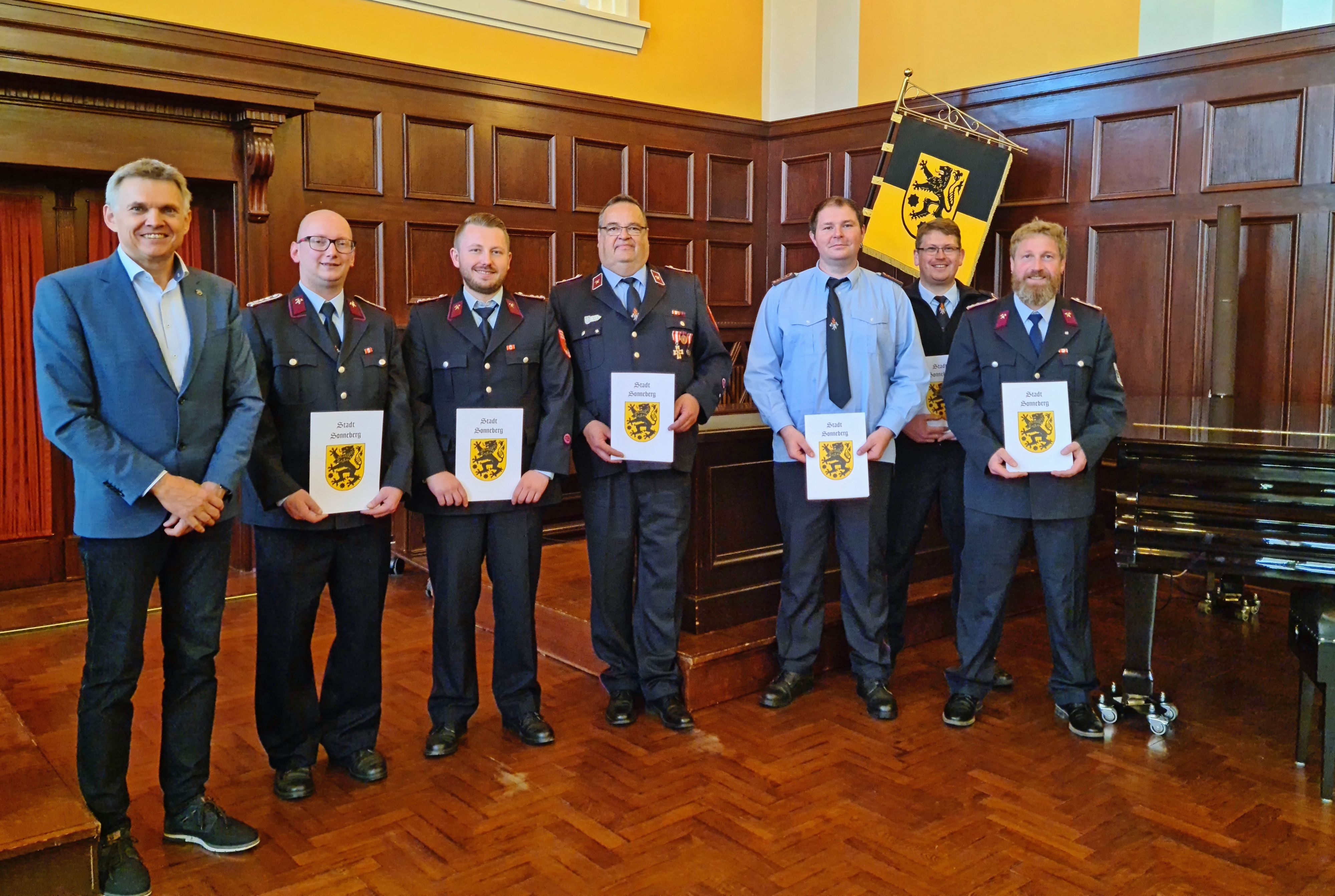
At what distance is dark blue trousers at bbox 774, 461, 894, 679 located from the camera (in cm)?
363

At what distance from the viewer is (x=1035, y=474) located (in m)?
3.38

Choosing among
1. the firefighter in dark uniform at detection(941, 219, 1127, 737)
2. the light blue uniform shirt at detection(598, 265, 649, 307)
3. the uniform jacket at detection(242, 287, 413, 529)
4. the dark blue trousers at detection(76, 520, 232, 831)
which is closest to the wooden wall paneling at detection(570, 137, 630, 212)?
the light blue uniform shirt at detection(598, 265, 649, 307)

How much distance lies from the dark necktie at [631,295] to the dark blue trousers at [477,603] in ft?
2.48

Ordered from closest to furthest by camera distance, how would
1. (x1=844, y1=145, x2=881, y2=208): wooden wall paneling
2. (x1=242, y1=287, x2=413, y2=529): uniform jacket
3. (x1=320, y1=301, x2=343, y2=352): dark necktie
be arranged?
(x1=242, y1=287, x2=413, y2=529): uniform jacket, (x1=320, y1=301, x2=343, y2=352): dark necktie, (x1=844, y1=145, x2=881, y2=208): wooden wall paneling

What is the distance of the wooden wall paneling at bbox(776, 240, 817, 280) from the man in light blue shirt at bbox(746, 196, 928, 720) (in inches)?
155

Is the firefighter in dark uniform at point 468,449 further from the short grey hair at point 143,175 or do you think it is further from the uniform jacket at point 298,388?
the short grey hair at point 143,175

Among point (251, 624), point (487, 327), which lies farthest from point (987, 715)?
point (251, 624)

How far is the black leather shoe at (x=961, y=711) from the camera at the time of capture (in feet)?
11.6

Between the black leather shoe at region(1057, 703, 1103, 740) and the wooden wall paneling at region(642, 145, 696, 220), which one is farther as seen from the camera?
the wooden wall paneling at region(642, 145, 696, 220)

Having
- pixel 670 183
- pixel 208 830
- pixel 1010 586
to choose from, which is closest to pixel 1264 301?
pixel 1010 586

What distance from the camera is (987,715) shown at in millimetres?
3652

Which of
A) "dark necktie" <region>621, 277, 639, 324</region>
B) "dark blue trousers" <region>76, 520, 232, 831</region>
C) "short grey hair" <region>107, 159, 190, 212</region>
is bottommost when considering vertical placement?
"dark blue trousers" <region>76, 520, 232, 831</region>

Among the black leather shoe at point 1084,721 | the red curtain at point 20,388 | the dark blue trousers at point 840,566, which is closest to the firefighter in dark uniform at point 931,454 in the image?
the dark blue trousers at point 840,566

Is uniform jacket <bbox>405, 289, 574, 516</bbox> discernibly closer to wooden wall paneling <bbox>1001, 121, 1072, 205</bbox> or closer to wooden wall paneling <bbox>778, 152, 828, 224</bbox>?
wooden wall paneling <bbox>1001, 121, 1072, 205</bbox>
